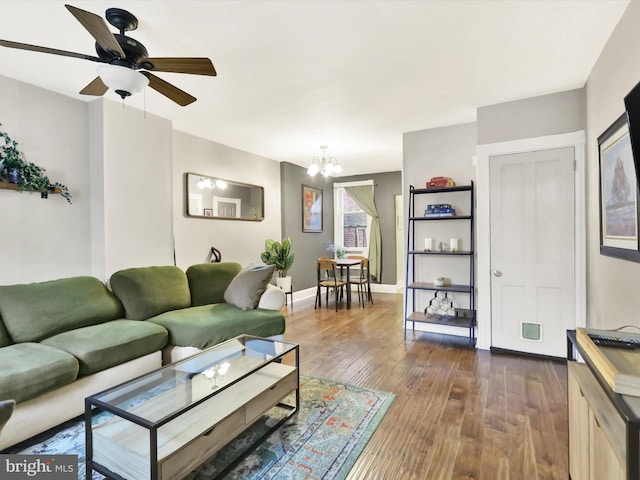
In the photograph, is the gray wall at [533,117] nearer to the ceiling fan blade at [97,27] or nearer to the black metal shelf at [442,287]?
the black metal shelf at [442,287]

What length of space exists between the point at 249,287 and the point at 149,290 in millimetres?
943

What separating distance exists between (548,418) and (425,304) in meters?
2.03

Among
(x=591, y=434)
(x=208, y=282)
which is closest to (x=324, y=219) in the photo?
(x=208, y=282)

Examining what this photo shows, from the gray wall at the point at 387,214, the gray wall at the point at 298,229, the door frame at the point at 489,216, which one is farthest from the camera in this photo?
the gray wall at the point at 387,214

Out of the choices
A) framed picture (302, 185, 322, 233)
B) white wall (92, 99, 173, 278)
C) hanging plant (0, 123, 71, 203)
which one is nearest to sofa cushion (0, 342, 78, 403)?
white wall (92, 99, 173, 278)

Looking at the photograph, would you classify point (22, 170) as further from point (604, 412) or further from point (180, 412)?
point (604, 412)

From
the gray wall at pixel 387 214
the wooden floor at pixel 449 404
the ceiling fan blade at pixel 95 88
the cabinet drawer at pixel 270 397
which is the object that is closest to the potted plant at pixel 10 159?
the ceiling fan blade at pixel 95 88

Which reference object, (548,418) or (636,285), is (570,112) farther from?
(548,418)

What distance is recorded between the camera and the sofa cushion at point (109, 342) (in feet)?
7.16

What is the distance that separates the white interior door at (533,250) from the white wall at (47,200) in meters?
4.11

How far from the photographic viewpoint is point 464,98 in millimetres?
3148

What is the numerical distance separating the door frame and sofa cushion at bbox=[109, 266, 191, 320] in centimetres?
313

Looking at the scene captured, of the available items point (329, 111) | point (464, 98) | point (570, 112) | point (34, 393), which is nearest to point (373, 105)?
point (329, 111)

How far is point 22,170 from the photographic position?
2.75 metres
